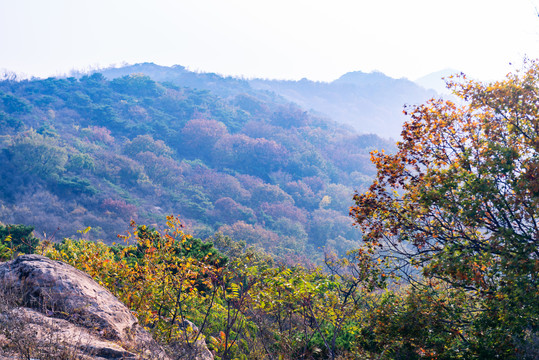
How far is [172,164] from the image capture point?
2386 inches

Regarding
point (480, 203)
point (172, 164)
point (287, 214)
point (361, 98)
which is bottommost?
point (287, 214)

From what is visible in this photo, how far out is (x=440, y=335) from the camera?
4801 mm

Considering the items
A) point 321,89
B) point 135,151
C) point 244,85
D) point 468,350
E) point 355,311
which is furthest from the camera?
point 321,89

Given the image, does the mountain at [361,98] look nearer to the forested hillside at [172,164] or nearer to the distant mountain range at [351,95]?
the distant mountain range at [351,95]

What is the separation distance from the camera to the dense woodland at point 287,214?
14.5ft

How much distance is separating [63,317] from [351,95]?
542 ft

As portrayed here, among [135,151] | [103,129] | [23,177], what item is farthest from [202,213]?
[103,129]

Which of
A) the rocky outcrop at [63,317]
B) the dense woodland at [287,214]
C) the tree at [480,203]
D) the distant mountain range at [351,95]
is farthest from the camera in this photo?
the distant mountain range at [351,95]

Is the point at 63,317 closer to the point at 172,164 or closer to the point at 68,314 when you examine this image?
the point at 68,314

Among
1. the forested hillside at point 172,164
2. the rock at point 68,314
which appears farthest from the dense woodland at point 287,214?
the rock at point 68,314

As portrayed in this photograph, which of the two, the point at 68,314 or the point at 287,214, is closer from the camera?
the point at 68,314

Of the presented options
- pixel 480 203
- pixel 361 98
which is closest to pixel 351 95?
pixel 361 98

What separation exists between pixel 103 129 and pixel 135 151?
11.4 m

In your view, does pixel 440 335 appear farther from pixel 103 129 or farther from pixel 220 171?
pixel 103 129
